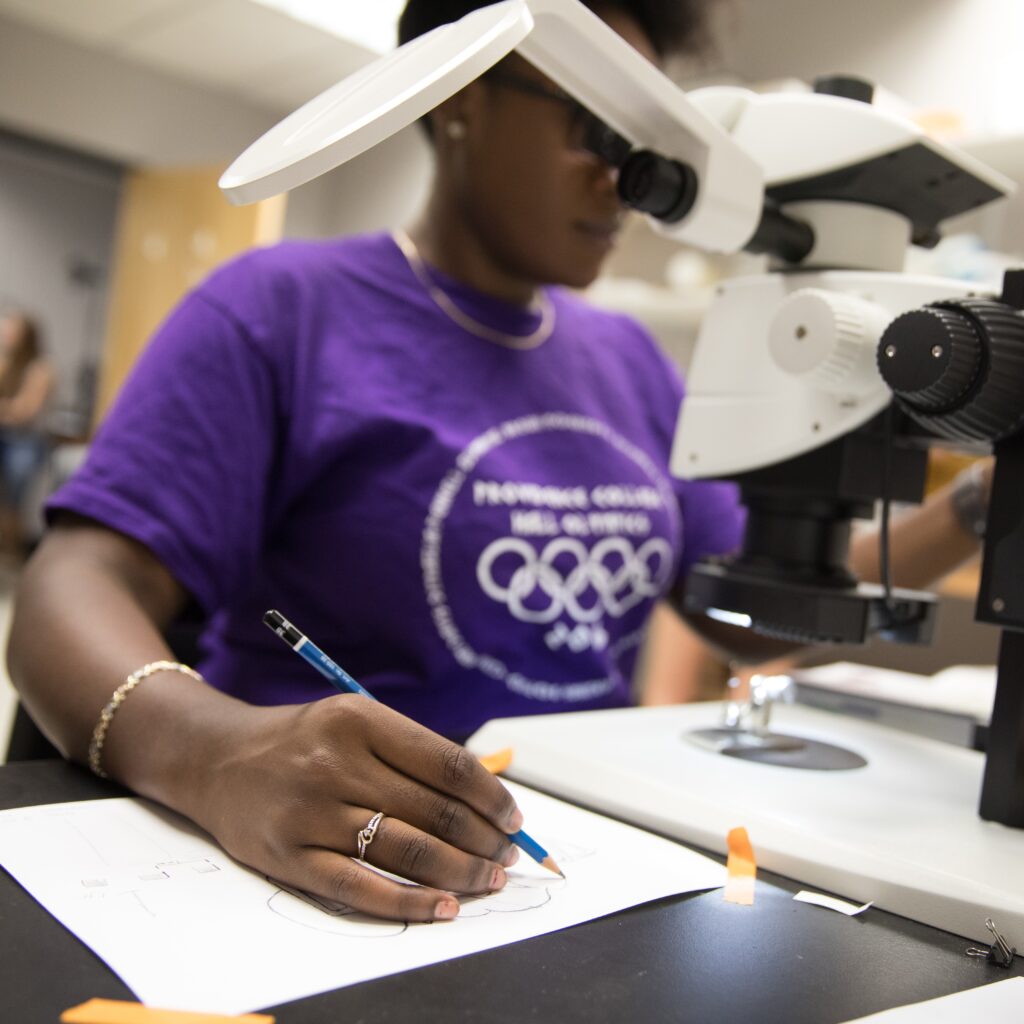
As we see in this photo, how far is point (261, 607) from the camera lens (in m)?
0.88

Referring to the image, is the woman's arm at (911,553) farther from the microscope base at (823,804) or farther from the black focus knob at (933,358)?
the black focus knob at (933,358)

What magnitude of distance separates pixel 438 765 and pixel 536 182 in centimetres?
56

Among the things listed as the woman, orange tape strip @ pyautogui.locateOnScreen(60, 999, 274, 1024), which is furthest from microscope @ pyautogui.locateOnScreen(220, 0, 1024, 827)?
the woman

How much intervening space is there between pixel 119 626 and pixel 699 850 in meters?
0.37

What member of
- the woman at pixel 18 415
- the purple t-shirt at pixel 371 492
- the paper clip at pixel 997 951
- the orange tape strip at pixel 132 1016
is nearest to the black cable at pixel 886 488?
the paper clip at pixel 997 951

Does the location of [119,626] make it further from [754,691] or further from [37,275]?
[37,275]

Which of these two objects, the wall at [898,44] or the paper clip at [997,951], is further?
the wall at [898,44]

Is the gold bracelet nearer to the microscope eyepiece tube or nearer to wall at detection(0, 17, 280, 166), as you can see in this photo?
the microscope eyepiece tube

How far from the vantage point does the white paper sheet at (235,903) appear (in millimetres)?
352

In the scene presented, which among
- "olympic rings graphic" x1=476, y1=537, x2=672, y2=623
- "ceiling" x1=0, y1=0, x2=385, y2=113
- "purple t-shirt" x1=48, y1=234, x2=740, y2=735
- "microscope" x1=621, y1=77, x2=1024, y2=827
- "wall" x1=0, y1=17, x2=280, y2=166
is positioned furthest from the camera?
"wall" x1=0, y1=17, x2=280, y2=166

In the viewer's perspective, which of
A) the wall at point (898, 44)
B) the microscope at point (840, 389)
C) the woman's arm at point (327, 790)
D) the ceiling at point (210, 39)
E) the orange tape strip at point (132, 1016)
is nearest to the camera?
the orange tape strip at point (132, 1016)

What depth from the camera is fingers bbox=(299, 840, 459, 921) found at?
0.40m

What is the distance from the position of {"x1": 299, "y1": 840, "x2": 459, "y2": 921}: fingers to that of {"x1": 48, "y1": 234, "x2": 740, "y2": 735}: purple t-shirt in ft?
1.09

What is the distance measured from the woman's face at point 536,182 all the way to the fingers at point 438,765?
51 cm
